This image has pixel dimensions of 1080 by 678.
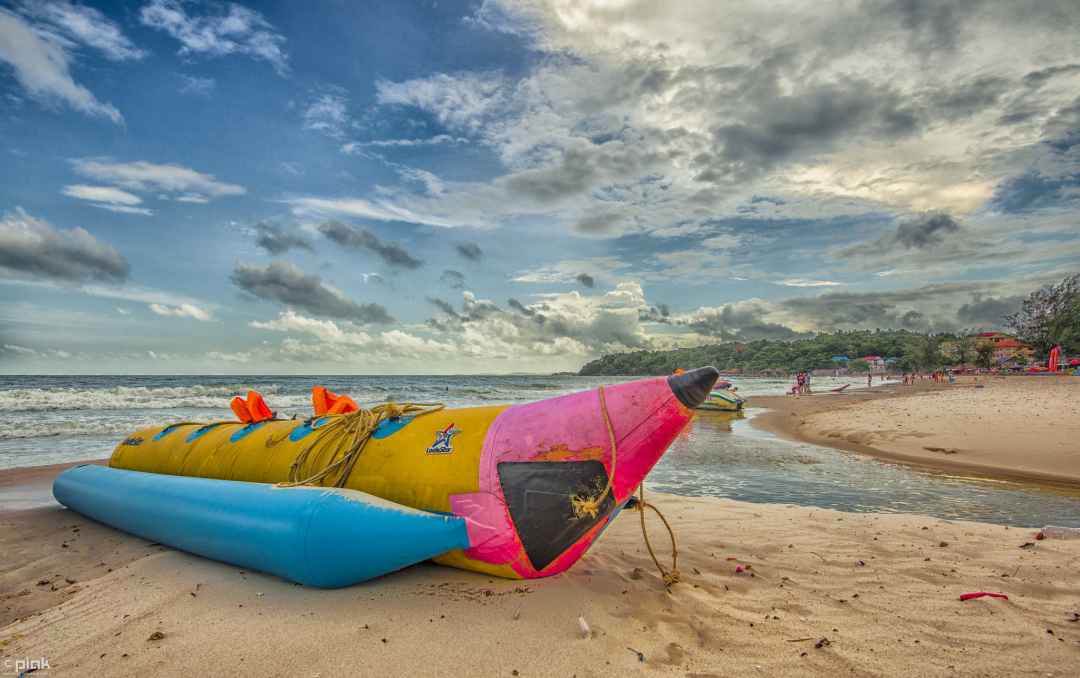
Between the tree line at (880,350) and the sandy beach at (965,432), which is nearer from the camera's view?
the sandy beach at (965,432)

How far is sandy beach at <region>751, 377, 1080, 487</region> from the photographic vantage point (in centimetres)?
877

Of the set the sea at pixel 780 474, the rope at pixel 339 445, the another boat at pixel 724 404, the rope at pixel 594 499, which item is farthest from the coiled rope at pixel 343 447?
the another boat at pixel 724 404

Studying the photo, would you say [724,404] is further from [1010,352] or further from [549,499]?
[1010,352]

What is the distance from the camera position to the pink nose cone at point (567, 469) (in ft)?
10.6

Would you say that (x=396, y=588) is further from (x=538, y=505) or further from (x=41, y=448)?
(x=41, y=448)

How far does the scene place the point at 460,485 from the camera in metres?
3.45

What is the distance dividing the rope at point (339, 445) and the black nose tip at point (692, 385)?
2.08 meters

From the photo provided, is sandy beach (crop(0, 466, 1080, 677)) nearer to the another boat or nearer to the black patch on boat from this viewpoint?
the black patch on boat

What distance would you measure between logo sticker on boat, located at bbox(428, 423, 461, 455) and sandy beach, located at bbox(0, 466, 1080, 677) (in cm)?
82

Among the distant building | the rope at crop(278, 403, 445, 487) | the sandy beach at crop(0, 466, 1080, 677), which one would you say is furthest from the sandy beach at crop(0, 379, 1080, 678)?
the distant building

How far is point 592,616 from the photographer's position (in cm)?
303

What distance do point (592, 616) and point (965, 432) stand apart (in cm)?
1261

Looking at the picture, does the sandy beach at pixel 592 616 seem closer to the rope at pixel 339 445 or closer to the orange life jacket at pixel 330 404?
the rope at pixel 339 445

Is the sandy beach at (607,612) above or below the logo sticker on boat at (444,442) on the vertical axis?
below
